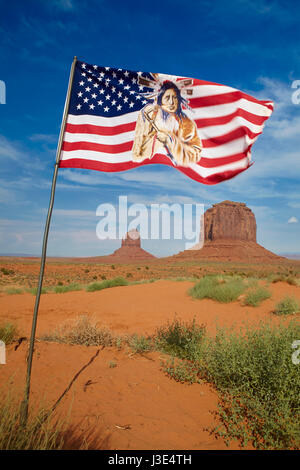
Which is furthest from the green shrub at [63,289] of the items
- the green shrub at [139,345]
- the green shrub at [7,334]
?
the green shrub at [139,345]

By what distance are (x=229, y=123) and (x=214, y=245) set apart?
100698 millimetres

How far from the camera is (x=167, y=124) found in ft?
13.9

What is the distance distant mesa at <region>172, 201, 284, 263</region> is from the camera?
9556cm

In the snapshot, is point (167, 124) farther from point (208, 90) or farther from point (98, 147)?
point (98, 147)

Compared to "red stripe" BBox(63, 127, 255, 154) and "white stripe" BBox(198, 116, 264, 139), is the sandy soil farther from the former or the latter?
"white stripe" BBox(198, 116, 264, 139)

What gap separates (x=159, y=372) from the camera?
16.8ft

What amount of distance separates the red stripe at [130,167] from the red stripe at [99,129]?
446 mm

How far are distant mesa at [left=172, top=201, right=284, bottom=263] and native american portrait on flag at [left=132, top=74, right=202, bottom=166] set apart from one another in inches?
3528

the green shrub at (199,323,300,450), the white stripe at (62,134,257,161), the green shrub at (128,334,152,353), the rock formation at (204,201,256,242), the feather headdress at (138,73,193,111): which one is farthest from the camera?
the rock formation at (204,201,256,242)

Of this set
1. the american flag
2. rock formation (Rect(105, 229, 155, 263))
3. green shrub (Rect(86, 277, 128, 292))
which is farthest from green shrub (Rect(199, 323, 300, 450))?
rock formation (Rect(105, 229, 155, 263))

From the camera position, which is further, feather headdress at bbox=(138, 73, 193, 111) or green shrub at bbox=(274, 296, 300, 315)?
green shrub at bbox=(274, 296, 300, 315)

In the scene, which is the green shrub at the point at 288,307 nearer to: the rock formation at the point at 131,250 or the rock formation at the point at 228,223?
the rock formation at the point at 228,223

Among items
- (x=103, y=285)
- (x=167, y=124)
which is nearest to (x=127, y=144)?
(x=167, y=124)
